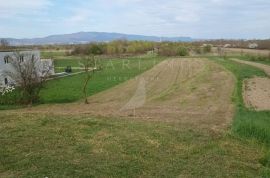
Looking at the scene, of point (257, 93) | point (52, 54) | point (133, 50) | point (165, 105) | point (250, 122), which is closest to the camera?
point (250, 122)

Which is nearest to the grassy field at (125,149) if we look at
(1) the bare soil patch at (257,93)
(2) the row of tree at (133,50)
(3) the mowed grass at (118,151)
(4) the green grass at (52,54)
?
(3) the mowed grass at (118,151)

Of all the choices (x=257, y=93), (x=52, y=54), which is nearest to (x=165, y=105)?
(x=257, y=93)

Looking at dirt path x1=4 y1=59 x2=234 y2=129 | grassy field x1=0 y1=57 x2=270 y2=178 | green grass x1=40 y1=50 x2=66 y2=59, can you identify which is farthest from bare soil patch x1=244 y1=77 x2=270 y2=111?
green grass x1=40 y1=50 x2=66 y2=59

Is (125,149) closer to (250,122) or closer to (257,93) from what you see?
(250,122)

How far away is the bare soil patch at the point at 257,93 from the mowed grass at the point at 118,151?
11.9 meters

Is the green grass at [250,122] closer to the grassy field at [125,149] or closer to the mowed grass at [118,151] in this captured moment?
the grassy field at [125,149]

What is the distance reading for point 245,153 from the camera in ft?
43.0

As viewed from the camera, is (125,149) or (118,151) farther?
(125,149)

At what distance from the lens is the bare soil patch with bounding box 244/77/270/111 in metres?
→ 26.9

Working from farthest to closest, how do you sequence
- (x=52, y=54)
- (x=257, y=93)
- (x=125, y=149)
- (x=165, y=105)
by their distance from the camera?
(x=52, y=54) < (x=257, y=93) < (x=165, y=105) < (x=125, y=149)

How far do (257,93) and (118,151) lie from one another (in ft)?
77.9

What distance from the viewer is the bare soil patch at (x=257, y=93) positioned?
26.9 meters

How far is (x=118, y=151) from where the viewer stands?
12.1m

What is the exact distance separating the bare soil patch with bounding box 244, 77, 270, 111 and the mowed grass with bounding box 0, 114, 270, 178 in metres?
11.9
